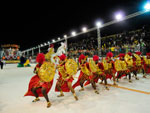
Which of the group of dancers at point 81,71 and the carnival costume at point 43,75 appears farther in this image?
the group of dancers at point 81,71

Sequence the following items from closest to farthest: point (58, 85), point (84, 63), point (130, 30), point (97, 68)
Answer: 1. point (58, 85)
2. point (84, 63)
3. point (97, 68)
4. point (130, 30)

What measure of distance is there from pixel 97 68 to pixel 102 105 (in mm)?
1715

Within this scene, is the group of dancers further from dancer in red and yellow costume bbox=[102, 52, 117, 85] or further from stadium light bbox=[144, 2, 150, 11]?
stadium light bbox=[144, 2, 150, 11]

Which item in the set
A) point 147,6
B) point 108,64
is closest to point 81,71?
point 108,64

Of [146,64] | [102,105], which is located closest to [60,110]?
[102,105]

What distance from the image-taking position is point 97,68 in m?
4.60

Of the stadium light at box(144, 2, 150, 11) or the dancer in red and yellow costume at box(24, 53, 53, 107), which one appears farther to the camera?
the stadium light at box(144, 2, 150, 11)

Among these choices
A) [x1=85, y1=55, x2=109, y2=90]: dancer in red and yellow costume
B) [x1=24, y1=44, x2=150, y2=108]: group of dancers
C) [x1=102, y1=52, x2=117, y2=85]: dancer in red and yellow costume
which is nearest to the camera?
[x1=24, y1=44, x2=150, y2=108]: group of dancers

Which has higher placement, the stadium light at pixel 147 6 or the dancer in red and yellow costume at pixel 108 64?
the stadium light at pixel 147 6

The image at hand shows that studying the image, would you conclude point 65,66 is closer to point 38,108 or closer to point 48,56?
point 48,56

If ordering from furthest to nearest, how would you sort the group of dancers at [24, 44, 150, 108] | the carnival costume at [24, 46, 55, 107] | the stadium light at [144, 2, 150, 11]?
1. the stadium light at [144, 2, 150, 11]
2. the group of dancers at [24, 44, 150, 108]
3. the carnival costume at [24, 46, 55, 107]

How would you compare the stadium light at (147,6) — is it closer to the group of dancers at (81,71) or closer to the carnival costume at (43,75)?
the group of dancers at (81,71)

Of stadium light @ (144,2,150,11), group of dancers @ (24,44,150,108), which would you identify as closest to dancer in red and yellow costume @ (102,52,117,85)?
group of dancers @ (24,44,150,108)

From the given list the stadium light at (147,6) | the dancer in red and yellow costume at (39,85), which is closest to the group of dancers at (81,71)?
the dancer in red and yellow costume at (39,85)
